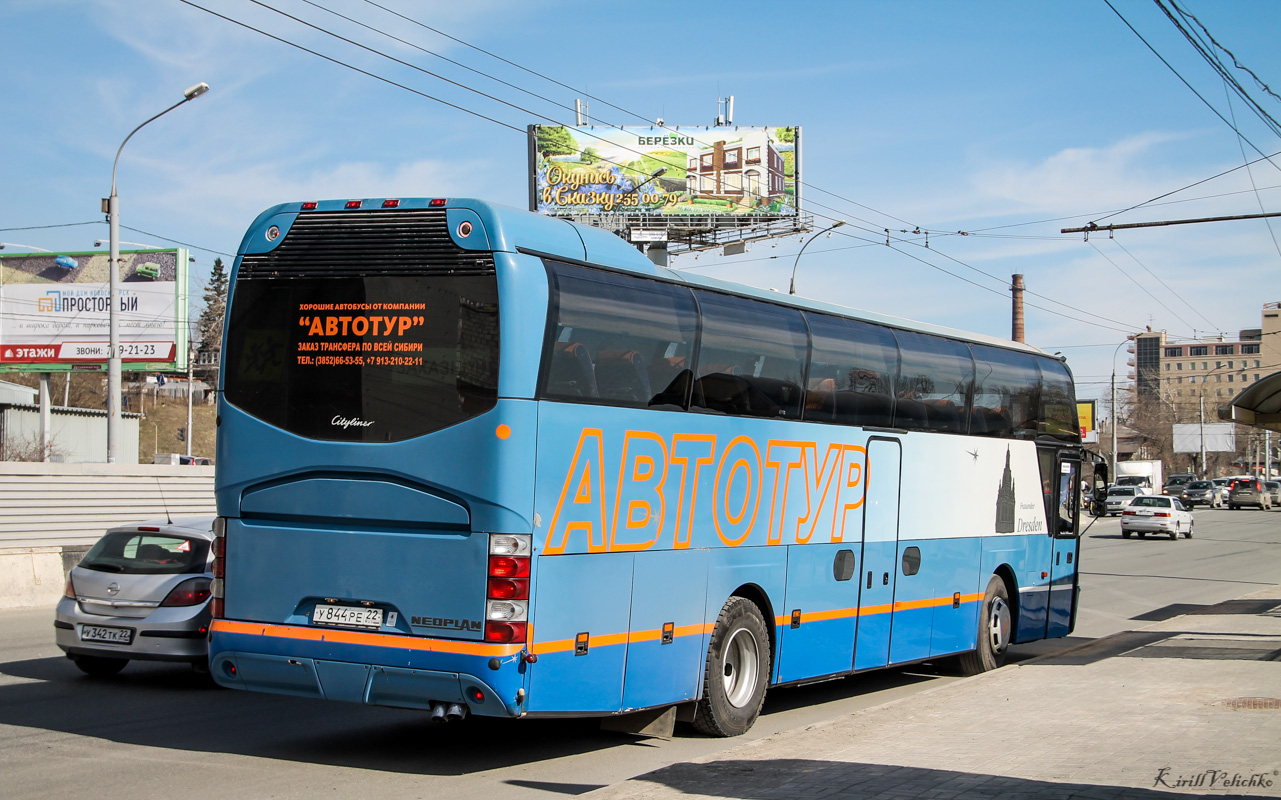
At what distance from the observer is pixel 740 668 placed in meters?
9.23

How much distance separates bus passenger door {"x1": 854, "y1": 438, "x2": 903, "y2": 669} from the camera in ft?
35.7

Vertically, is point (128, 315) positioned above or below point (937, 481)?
above

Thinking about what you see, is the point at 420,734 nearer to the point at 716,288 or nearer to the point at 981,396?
the point at 716,288

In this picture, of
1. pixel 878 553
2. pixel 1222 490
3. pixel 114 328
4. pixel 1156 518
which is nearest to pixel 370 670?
pixel 878 553

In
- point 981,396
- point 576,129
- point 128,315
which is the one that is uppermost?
point 576,129

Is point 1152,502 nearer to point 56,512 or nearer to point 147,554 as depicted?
point 56,512

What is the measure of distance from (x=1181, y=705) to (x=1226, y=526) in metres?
47.1

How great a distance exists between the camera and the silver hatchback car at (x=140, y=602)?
33.8 ft

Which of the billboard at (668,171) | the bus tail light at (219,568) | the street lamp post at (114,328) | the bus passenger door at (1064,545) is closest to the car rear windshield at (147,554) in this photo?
the bus tail light at (219,568)

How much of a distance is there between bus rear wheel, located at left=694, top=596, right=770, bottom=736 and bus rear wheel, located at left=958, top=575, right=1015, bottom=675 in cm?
472

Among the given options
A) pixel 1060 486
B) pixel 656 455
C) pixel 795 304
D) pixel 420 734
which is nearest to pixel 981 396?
pixel 1060 486

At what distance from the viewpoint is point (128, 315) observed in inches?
1767

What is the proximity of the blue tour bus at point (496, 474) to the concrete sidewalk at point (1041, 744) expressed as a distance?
104 cm

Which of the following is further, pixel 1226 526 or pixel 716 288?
pixel 1226 526
